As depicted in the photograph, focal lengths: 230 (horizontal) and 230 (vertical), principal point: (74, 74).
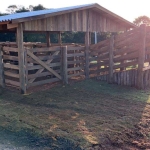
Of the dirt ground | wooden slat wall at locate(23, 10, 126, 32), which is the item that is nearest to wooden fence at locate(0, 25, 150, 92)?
the dirt ground

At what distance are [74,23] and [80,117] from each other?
5.29m

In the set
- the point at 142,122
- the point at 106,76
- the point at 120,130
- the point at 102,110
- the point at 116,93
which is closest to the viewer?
the point at 120,130

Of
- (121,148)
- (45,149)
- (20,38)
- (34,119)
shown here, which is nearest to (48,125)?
(34,119)

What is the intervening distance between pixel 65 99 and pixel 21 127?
100 inches

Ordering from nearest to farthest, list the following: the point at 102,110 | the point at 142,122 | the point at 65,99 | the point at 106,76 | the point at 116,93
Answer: the point at 142,122 < the point at 102,110 < the point at 65,99 < the point at 116,93 < the point at 106,76

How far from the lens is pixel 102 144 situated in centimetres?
452

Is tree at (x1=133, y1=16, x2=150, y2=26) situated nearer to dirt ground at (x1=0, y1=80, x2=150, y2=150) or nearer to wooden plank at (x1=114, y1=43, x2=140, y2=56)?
wooden plank at (x1=114, y1=43, x2=140, y2=56)

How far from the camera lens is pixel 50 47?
942 cm

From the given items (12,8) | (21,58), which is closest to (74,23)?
(21,58)

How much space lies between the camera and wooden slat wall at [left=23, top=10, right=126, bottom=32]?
8.69 m

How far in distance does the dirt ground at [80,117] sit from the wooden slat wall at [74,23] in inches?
95.9

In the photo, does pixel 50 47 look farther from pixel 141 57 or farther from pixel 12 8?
pixel 12 8

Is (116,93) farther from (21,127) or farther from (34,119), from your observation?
(21,127)

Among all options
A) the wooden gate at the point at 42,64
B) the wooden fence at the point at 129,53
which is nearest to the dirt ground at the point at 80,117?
the wooden gate at the point at 42,64
